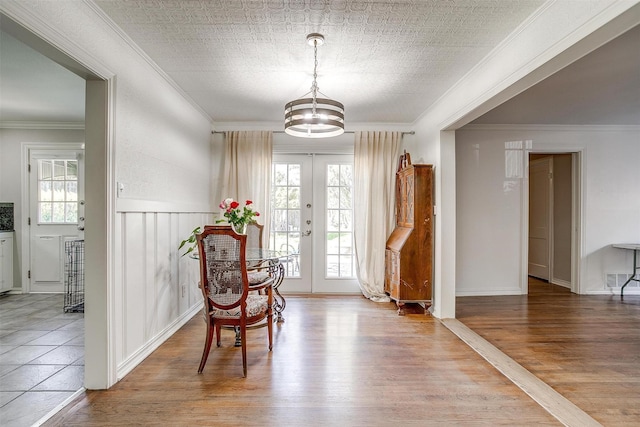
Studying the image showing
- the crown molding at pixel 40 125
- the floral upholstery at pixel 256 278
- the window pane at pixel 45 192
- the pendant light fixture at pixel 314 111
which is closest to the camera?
the pendant light fixture at pixel 314 111

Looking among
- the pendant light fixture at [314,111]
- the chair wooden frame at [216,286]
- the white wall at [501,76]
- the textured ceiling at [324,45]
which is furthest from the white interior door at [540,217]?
the chair wooden frame at [216,286]

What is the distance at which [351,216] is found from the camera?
4.77 m

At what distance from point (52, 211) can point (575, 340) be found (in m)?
6.73

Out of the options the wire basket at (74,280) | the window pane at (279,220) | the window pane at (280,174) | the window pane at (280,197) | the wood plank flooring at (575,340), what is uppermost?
the window pane at (280,174)

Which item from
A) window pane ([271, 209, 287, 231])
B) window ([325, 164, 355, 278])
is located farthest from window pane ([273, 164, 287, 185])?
window ([325, 164, 355, 278])

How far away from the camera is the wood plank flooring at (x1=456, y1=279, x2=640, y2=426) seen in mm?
2115

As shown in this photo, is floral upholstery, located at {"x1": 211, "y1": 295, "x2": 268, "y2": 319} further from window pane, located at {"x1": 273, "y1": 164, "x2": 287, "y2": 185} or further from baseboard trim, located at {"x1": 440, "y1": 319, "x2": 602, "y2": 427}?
window pane, located at {"x1": 273, "y1": 164, "x2": 287, "y2": 185}

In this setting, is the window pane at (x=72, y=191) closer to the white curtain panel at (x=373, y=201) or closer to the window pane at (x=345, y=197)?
the window pane at (x=345, y=197)

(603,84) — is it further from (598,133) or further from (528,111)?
(598,133)

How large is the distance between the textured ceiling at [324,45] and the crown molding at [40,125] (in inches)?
95.7

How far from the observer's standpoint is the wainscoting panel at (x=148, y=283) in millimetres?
2381

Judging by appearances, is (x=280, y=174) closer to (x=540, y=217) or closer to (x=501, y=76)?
(x=501, y=76)

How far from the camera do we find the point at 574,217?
4.89 metres

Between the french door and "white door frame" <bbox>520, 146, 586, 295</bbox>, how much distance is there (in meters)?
2.52
